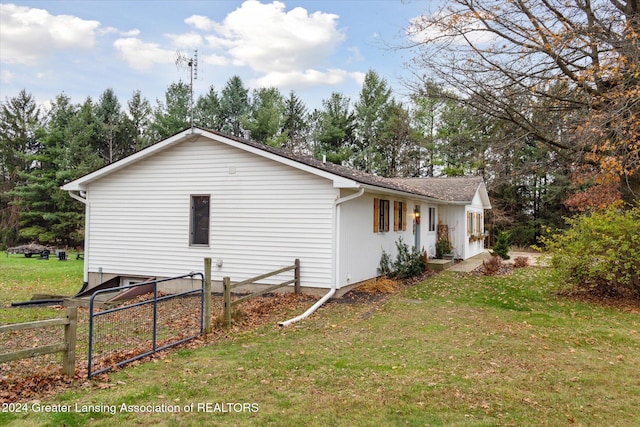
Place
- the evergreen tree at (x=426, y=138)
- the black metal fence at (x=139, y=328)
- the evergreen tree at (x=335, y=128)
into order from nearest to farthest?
the black metal fence at (x=139, y=328) → the evergreen tree at (x=426, y=138) → the evergreen tree at (x=335, y=128)

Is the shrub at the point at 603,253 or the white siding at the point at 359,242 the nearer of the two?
the shrub at the point at 603,253

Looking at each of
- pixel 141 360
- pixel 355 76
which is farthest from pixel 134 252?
pixel 355 76

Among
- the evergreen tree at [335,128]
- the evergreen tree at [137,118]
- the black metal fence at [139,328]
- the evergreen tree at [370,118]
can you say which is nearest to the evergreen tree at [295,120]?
the evergreen tree at [335,128]

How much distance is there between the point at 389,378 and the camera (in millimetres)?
4957

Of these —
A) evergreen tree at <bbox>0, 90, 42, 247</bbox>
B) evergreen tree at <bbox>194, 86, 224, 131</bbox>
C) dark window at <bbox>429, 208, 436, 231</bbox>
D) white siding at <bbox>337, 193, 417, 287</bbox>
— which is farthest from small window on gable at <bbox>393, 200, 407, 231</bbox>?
evergreen tree at <bbox>0, 90, 42, 247</bbox>

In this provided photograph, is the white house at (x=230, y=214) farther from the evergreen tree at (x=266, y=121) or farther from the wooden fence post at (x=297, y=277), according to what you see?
the evergreen tree at (x=266, y=121)

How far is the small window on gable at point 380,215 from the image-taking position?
12250 millimetres

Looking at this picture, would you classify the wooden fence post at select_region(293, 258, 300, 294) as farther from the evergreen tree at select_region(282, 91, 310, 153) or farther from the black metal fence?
the evergreen tree at select_region(282, 91, 310, 153)

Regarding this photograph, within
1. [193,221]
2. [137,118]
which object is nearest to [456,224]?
[193,221]

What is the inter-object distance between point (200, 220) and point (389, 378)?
8.04 meters

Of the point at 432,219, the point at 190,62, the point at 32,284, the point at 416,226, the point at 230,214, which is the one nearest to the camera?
the point at 230,214

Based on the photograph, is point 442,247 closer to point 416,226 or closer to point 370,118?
point 416,226

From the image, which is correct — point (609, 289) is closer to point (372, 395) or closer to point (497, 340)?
point (497, 340)

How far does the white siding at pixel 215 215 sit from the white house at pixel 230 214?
0.03m
